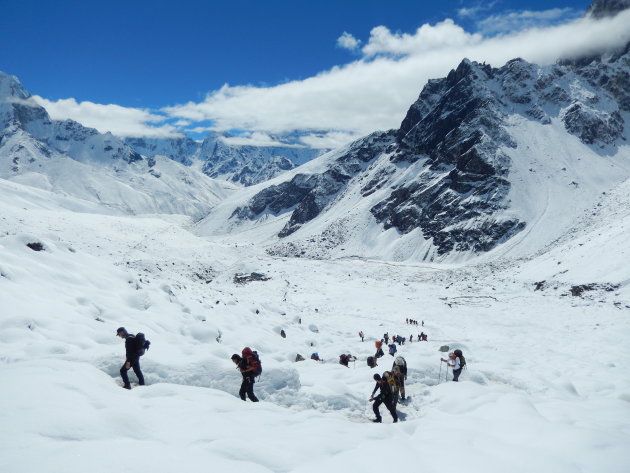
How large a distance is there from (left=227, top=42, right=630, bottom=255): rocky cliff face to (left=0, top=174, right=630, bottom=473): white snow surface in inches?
2627

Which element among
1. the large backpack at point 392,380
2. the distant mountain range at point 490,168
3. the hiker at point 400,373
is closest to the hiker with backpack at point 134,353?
the large backpack at point 392,380

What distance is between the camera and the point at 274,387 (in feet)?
39.5

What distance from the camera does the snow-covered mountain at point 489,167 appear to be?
9875 centimetres

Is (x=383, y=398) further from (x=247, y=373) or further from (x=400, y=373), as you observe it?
(x=247, y=373)

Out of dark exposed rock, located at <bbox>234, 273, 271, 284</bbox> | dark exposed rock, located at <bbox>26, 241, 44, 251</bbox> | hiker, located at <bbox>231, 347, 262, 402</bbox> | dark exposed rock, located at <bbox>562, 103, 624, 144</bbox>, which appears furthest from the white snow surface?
dark exposed rock, located at <bbox>562, 103, 624, 144</bbox>

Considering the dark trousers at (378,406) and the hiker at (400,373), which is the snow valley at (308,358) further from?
the hiker at (400,373)

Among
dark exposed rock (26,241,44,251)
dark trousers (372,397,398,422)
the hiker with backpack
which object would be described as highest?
dark exposed rock (26,241,44,251)

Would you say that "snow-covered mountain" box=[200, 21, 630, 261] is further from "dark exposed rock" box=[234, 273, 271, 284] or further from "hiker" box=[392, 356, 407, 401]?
"hiker" box=[392, 356, 407, 401]

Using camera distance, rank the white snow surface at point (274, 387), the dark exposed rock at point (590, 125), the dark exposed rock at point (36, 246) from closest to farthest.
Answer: the white snow surface at point (274, 387) < the dark exposed rock at point (36, 246) < the dark exposed rock at point (590, 125)

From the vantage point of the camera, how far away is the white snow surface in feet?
21.9

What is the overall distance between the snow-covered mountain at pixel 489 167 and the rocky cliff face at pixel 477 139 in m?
0.34

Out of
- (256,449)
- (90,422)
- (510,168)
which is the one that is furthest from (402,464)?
(510,168)

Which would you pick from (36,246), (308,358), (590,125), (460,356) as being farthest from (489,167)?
(36,246)

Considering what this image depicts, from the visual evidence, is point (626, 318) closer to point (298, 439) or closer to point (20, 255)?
point (298, 439)
